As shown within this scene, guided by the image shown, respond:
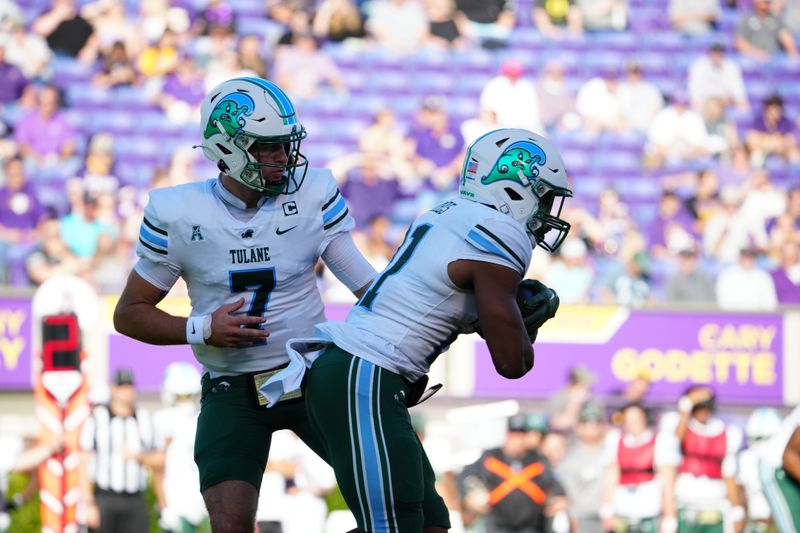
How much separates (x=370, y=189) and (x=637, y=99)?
324cm

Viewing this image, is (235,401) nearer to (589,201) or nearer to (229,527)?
(229,527)

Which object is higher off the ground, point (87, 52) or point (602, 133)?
point (87, 52)

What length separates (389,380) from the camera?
13.4ft

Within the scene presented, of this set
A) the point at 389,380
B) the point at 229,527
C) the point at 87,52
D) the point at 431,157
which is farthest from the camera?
the point at 87,52

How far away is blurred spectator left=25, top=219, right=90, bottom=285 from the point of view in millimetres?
11297

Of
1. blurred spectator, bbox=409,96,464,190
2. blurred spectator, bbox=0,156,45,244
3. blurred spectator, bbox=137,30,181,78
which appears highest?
blurred spectator, bbox=137,30,181,78

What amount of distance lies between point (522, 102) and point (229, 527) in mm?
9737

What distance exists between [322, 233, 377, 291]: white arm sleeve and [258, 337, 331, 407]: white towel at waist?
46 centimetres

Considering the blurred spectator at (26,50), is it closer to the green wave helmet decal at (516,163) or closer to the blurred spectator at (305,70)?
the blurred spectator at (305,70)

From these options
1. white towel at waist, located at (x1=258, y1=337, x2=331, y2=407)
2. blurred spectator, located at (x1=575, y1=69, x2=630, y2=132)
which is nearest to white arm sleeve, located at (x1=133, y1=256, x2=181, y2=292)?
white towel at waist, located at (x1=258, y1=337, x2=331, y2=407)

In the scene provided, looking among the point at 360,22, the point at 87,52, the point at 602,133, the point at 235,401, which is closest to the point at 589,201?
the point at 602,133

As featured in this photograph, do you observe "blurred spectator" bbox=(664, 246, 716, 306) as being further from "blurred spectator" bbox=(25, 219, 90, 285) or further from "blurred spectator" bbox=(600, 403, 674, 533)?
"blurred spectator" bbox=(25, 219, 90, 285)

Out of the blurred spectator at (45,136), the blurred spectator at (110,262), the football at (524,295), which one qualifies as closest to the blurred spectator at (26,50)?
the blurred spectator at (45,136)

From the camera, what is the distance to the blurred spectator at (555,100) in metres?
13.9
